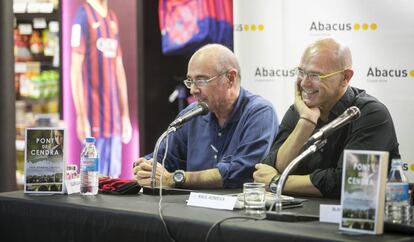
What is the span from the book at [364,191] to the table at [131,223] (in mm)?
39

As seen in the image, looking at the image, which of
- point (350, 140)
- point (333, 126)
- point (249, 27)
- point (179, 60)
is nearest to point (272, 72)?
point (249, 27)

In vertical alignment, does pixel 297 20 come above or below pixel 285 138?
above

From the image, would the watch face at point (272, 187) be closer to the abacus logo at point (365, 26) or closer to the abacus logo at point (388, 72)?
the abacus logo at point (388, 72)

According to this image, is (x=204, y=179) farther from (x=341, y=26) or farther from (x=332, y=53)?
(x=341, y=26)

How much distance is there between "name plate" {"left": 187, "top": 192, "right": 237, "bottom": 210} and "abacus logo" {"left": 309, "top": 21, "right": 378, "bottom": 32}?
1967 mm

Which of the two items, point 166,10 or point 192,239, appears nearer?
point 192,239

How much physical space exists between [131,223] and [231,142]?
112 centimetres

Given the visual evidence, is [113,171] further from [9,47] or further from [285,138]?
[285,138]

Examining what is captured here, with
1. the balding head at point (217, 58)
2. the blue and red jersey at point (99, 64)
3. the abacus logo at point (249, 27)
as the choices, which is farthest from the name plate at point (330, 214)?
the blue and red jersey at point (99, 64)

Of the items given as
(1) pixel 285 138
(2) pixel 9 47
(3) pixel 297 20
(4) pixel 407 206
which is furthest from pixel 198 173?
(2) pixel 9 47

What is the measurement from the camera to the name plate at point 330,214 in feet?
7.25

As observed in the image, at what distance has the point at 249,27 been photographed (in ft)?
15.1

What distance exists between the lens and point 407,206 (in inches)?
88.6

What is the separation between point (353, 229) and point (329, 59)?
3.94 ft
